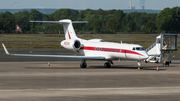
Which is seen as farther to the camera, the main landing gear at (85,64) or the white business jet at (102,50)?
the main landing gear at (85,64)

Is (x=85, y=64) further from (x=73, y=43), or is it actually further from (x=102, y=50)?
(x=73, y=43)

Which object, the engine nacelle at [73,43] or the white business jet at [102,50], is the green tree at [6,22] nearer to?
the white business jet at [102,50]

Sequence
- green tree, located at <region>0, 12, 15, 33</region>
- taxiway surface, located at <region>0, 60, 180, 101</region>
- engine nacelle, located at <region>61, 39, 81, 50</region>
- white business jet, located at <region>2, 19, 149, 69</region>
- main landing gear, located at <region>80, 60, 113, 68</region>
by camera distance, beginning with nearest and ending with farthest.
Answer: taxiway surface, located at <region>0, 60, 180, 101</region> < white business jet, located at <region>2, 19, 149, 69</region> < main landing gear, located at <region>80, 60, 113, 68</region> < engine nacelle, located at <region>61, 39, 81, 50</region> < green tree, located at <region>0, 12, 15, 33</region>

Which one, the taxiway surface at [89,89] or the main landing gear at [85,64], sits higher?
the main landing gear at [85,64]

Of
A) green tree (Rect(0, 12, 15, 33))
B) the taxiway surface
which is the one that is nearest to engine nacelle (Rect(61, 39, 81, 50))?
the taxiway surface

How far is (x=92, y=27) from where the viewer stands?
145m

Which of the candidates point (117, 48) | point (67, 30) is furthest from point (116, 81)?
point (67, 30)

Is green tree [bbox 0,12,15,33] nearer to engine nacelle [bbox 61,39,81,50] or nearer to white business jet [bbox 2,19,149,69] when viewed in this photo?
white business jet [bbox 2,19,149,69]

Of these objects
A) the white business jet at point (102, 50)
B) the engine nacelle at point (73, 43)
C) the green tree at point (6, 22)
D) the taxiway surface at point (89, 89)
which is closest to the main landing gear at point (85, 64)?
the white business jet at point (102, 50)

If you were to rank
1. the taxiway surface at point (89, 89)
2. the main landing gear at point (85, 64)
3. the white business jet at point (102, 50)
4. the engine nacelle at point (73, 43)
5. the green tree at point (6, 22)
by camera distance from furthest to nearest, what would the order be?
1. the green tree at point (6, 22)
2. the engine nacelle at point (73, 43)
3. the main landing gear at point (85, 64)
4. the white business jet at point (102, 50)
5. the taxiway surface at point (89, 89)

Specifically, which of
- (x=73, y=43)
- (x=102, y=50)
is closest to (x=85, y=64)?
(x=102, y=50)

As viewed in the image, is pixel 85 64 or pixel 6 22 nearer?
pixel 85 64

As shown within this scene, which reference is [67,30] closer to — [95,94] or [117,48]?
[117,48]

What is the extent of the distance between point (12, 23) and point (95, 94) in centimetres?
13080
